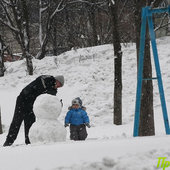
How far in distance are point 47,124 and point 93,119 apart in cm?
524

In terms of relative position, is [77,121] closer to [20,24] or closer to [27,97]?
[27,97]

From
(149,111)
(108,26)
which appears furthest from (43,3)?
(149,111)

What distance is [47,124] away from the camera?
12.6 ft

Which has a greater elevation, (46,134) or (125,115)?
(46,134)

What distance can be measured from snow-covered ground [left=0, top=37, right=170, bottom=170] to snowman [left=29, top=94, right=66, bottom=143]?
Answer: 0.06 m

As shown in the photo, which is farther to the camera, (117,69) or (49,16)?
(49,16)

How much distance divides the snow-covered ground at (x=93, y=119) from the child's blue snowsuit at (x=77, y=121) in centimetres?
42

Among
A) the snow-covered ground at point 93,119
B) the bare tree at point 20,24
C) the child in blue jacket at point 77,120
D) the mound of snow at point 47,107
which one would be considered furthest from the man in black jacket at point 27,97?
the bare tree at point 20,24

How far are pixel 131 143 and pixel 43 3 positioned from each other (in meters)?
13.6

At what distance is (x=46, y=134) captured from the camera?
148 inches

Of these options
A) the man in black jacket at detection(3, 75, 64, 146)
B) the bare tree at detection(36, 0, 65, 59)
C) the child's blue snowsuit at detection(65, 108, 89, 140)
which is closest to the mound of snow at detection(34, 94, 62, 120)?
the man in black jacket at detection(3, 75, 64, 146)

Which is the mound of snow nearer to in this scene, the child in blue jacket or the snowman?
the snowman

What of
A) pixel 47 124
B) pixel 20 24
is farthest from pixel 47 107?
pixel 20 24

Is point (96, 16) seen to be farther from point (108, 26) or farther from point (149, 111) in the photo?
point (149, 111)
